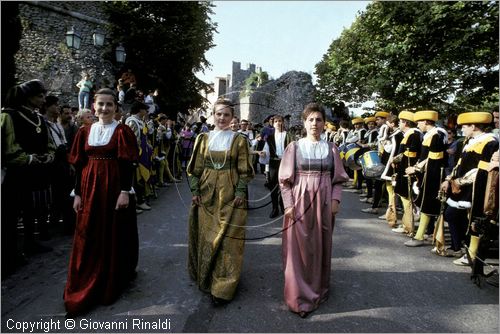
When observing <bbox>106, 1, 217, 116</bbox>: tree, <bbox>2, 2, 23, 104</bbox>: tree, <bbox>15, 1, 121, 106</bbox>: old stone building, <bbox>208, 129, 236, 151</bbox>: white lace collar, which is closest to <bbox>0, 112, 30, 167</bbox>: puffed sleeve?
<bbox>208, 129, 236, 151</bbox>: white lace collar

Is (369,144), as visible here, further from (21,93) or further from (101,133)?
(21,93)

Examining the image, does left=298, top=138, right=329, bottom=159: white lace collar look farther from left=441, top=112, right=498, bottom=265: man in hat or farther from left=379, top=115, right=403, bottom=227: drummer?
left=379, top=115, right=403, bottom=227: drummer

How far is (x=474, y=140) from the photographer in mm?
4277

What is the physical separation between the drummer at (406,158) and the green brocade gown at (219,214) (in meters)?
3.43

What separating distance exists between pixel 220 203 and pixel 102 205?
3.76 feet

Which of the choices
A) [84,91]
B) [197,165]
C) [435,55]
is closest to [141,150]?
[197,165]

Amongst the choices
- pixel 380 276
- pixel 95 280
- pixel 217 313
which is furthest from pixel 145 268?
pixel 380 276

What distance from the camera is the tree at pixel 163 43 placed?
2083 cm

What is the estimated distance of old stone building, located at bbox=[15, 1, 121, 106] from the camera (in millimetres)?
18188

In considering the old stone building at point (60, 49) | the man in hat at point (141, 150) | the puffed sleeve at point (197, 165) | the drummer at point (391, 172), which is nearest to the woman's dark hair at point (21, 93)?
the puffed sleeve at point (197, 165)

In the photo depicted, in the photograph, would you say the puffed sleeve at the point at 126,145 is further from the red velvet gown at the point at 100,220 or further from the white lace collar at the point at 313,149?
the white lace collar at the point at 313,149

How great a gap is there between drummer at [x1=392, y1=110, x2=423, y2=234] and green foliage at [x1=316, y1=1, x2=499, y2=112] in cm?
1059

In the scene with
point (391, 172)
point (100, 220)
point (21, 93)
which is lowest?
point (100, 220)

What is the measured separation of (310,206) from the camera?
3477mm
